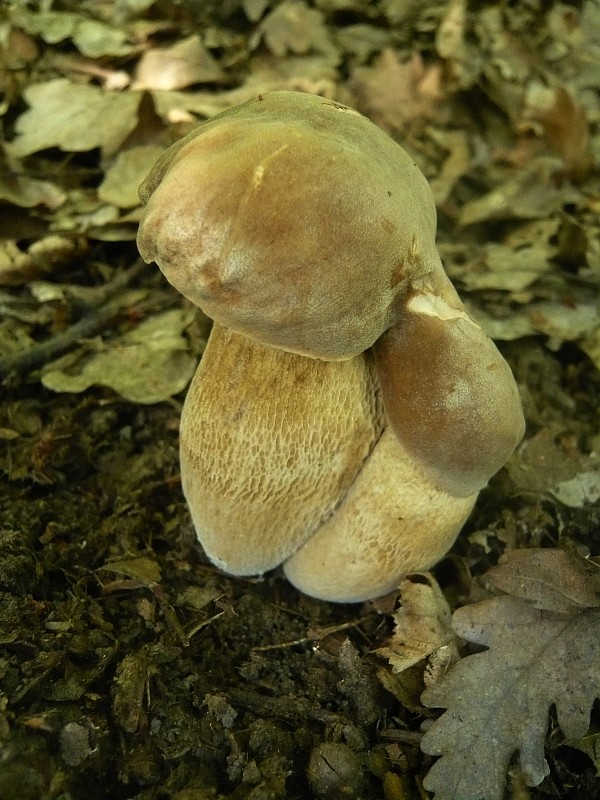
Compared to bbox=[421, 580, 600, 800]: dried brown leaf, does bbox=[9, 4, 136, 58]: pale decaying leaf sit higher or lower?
higher

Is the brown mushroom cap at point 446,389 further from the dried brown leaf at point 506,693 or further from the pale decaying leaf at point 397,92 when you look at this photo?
the pale decaying leaf at point 397,92

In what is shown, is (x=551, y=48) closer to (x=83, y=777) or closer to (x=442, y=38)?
(x=442, y=38)

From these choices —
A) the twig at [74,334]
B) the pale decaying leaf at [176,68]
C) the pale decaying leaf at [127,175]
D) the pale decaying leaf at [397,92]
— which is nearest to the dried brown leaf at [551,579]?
the twig at [74,334]

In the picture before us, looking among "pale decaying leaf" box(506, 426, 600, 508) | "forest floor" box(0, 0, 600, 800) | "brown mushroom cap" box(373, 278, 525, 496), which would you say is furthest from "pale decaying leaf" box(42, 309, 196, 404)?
"pale decaying leaf" box(506, 426, 600, 508)

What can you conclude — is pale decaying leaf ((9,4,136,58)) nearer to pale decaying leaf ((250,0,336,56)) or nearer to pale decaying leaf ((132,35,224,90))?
pale decaying leaf ((132,35,224,90))

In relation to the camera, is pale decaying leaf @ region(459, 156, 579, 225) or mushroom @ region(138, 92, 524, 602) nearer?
mushroom @ region(138, 92, 524, 602)

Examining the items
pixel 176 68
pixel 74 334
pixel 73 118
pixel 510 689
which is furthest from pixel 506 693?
pixel 176 68
